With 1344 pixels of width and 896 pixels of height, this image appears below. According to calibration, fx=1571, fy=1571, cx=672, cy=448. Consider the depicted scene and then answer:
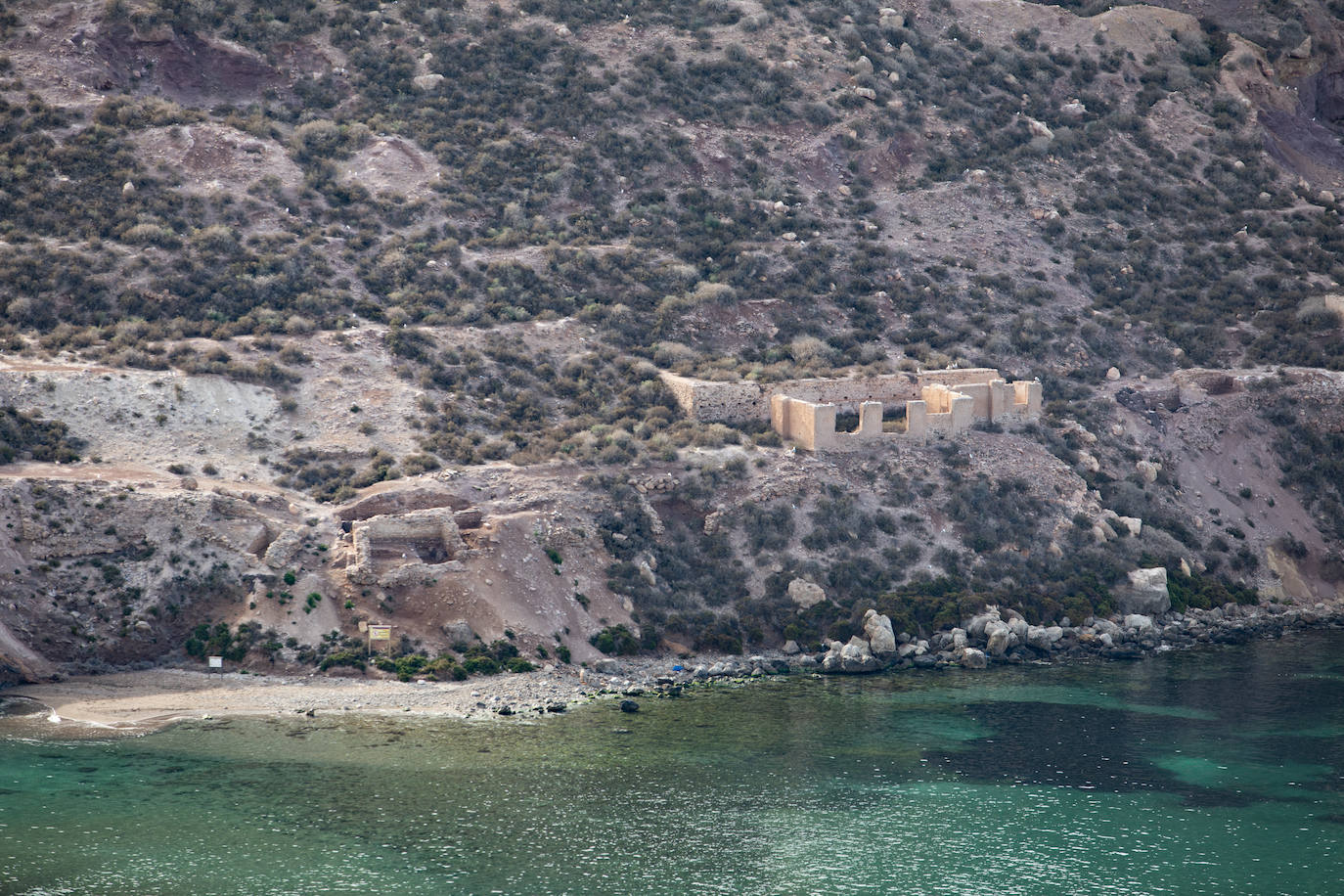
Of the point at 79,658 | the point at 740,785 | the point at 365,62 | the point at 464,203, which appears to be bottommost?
the point at 740,785

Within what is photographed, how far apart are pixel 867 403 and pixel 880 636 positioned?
325 inches

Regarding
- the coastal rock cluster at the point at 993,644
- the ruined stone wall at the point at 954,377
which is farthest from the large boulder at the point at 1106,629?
the ruined stone wall at the point at 954,377

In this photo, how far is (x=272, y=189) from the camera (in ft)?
183

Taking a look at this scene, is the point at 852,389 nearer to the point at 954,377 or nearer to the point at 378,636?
the point at 954,377

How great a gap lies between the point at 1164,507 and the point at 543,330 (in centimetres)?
2117

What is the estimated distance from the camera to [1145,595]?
4697cm

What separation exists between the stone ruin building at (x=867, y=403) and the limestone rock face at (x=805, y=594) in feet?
17.5

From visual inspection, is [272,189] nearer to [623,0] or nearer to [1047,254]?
[623,0]

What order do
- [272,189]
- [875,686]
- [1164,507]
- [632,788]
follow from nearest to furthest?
1. [632,788]
2. [875,686]
3. [1164,507]
4. [272,189]

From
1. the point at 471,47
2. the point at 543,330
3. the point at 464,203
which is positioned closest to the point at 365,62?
the point at 471,47

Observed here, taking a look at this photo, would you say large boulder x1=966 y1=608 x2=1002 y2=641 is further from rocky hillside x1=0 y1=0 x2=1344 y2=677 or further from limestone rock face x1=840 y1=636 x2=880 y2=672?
limestone rock face x1=840 y1=636 x2=880 y2=672

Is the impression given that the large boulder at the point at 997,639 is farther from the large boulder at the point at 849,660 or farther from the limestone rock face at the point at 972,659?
the large boulder at the point at 849,660

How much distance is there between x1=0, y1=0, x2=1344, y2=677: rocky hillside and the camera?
4197cm

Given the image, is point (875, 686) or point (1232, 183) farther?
point (1232, 183)
